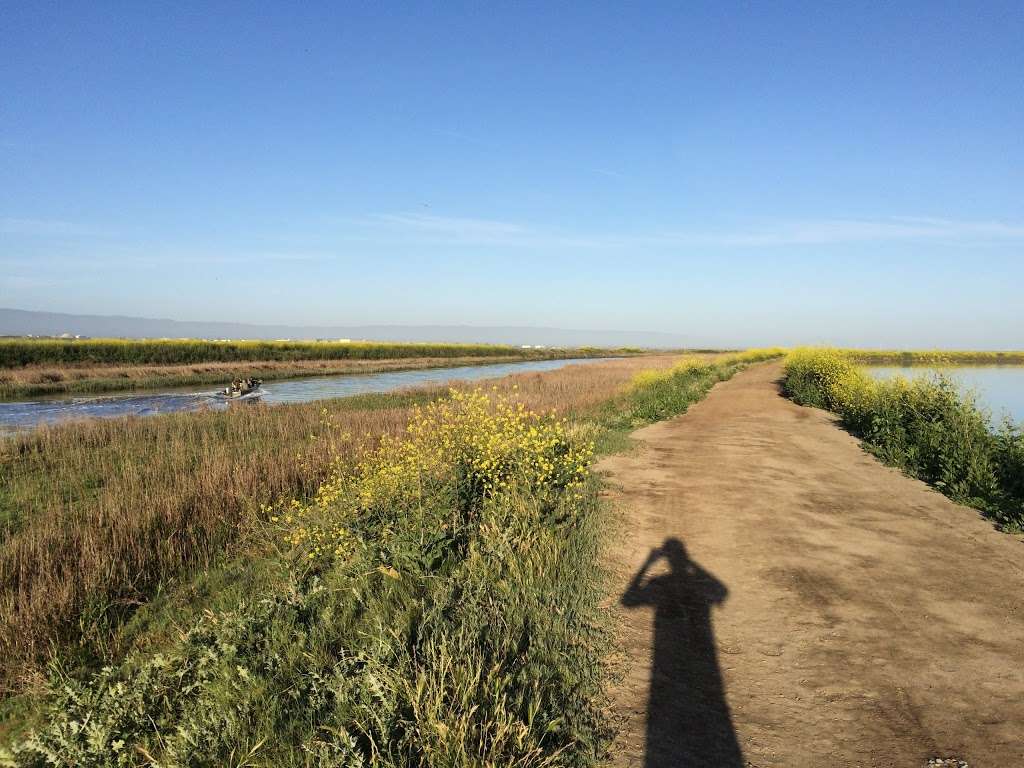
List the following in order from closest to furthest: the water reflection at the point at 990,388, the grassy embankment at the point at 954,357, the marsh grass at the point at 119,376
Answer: the water reflection at the point at 990,388, the marsh grass at the point at 119,376, the grassy embankment at the point at 954,357

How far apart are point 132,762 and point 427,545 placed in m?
2.68

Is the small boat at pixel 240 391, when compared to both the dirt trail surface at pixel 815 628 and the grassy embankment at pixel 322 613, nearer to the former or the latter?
the grassy embankment at pixel 322 613

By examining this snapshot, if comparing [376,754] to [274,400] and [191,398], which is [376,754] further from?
[191,398]

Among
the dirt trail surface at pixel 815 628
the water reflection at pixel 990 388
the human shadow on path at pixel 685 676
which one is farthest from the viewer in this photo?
the water reflection at pixel 990 388

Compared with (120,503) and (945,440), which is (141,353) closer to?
(120,503)

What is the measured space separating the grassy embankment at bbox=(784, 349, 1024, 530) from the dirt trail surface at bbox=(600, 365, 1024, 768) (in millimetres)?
471

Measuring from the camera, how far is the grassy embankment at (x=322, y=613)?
3.17 m

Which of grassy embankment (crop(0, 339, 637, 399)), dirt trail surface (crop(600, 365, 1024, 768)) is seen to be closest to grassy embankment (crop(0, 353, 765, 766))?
dirt trail surface (crop(600, 365, 1024, 768))

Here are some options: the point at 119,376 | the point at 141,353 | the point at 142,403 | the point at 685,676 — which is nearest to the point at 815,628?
the point at 685,676

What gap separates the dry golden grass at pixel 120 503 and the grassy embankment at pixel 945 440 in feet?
33.8

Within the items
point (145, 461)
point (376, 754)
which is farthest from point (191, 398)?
point (376, 754)

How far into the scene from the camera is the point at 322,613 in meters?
4.59

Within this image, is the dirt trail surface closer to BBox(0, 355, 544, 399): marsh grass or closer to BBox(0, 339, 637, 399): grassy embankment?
BBox(0, 355, 544, 399): marsh grass

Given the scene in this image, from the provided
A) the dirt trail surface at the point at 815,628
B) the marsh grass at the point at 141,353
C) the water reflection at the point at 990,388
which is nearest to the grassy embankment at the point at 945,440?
the water reflection at the point at 990,388
